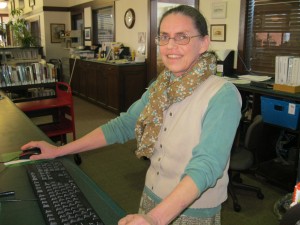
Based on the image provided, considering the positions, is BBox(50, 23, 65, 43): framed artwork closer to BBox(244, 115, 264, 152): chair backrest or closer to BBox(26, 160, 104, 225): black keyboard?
BBox(244, 115, 264, 152): chair backrest

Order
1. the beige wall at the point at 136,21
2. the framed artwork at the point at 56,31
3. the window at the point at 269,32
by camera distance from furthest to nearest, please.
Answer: the framed artwork at the point at 56,31
the beige wall at the point at 136,21
the window at the point at 269,32

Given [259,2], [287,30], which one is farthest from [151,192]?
[259,2]

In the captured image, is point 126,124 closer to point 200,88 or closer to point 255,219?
point 200,88

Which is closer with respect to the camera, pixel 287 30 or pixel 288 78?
pixel 288 78

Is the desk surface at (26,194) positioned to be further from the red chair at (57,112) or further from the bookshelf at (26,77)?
the bookshelf at (26,77)

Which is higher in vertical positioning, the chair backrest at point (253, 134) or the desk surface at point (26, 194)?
the desk surface at point (26, 194)

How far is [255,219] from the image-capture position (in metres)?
2.54

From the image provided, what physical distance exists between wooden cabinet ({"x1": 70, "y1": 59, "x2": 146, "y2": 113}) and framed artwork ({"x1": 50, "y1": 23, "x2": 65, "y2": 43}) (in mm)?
3242

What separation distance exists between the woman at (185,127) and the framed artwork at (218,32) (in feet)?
9.80

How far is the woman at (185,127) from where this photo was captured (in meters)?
0.95

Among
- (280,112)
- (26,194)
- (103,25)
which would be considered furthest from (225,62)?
(103,25)

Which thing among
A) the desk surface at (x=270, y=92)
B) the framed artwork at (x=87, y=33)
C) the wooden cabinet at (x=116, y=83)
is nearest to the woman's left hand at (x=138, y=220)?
the desk surface at (x=270, y=92)

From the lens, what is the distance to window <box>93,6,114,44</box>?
6.93m

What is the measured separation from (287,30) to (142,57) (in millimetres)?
2861
